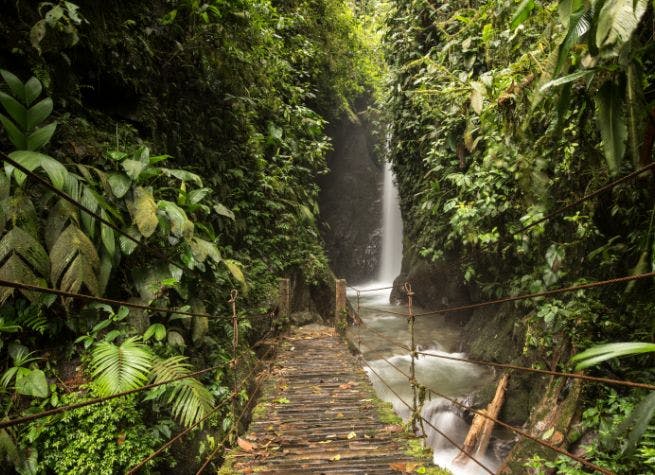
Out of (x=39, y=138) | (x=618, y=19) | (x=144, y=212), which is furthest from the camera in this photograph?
(x=144, y=212)

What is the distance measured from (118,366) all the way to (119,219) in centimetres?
123

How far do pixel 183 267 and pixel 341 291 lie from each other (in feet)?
12.4

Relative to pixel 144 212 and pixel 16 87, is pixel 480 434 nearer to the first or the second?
pixel 144 212

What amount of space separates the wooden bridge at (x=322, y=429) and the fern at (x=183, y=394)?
15.6 inches

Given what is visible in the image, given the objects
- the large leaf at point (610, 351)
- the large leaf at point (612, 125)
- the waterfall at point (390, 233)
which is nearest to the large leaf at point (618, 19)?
the large leaf at point (612, 125)

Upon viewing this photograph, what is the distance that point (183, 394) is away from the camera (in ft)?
9.35

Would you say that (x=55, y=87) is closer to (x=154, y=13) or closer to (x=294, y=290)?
(x=154, y=13)

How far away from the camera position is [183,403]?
9.10ft

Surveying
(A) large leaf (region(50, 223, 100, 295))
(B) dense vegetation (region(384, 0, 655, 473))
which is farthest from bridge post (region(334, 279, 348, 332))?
(A) large leaf (region(50, 223, 100, 295))

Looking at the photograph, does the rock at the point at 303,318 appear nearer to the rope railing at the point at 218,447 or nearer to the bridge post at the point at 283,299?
the bridge post at the point at 283,299

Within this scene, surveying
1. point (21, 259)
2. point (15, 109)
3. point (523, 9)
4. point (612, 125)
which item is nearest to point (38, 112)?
point (15, 109)

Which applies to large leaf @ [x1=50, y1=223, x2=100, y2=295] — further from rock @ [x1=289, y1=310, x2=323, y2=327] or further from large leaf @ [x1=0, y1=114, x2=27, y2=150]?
rock @ [x1=289, y1=310, x2=323, y2=327]

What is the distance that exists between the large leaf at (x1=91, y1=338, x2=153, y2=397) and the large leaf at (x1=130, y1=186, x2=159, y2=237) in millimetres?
871

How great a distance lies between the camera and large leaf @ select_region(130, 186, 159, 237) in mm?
2982
